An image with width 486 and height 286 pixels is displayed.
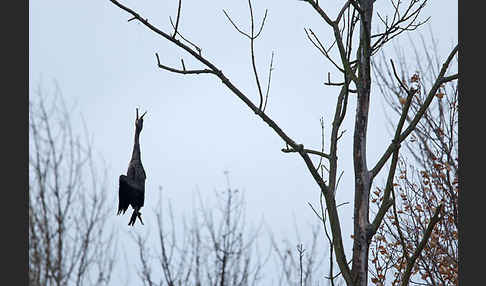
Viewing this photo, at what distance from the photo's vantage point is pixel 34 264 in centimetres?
661

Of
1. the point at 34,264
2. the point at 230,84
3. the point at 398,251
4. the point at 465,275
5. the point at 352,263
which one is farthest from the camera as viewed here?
the point at 398,251

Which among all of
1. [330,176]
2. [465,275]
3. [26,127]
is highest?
[26,127]

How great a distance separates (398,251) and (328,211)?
4.88 meters

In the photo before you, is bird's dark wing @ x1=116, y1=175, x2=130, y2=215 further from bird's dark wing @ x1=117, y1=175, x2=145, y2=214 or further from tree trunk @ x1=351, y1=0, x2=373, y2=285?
tree trunk @ x1=351, y1=0, x2=373, y2=285

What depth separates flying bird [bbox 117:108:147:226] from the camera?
6.17ft

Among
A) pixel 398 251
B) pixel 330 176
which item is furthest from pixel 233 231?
pixel 330 176

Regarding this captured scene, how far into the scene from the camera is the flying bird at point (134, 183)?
1880 millimetres

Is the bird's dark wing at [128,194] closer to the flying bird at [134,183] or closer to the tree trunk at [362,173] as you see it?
the flying bird at [134,183]

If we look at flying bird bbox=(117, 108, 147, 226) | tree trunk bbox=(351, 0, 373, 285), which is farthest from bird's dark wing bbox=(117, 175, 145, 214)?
tree trunk bbox=(351, 0, 373, 285)

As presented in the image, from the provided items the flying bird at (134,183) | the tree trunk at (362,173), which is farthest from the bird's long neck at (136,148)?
the tree trunk at (362,173)

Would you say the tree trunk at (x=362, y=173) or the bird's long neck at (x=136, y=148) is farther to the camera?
the tree trunk at (x=362, y=173)

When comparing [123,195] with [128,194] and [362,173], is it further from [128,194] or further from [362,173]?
[362,173]

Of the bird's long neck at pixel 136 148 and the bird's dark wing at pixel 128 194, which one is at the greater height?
the bird's long neck at pixel 136 148

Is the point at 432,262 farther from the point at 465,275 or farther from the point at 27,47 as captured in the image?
the point at 27,47
